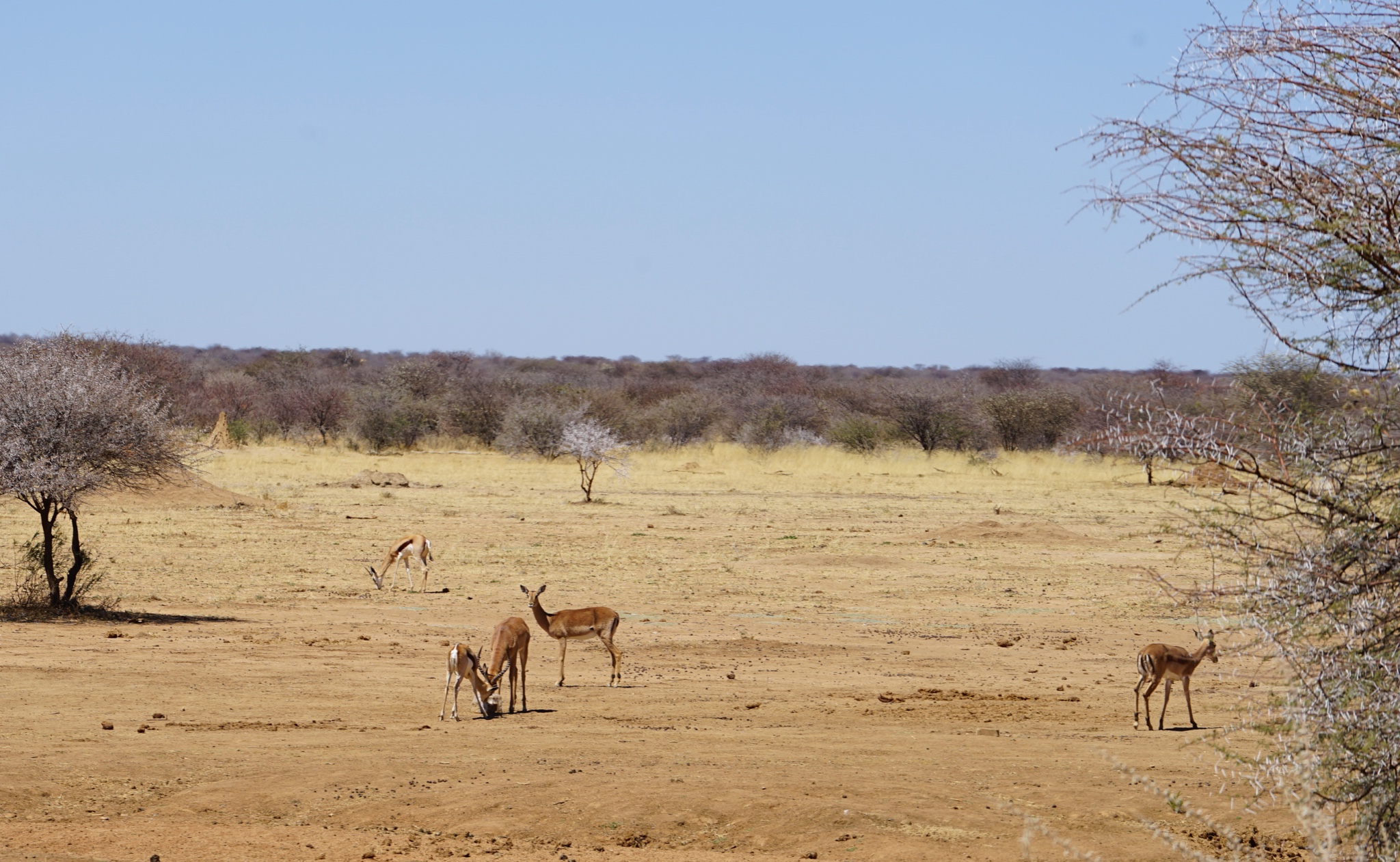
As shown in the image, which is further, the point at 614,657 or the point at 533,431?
the point at 533,431

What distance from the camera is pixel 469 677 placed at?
10.8 metres

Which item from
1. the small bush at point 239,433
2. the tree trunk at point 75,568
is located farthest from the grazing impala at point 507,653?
the small bush at point 239,433

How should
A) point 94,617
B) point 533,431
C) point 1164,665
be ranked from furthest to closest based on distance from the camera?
point 533,431 → point 94,617 → point 1164,665

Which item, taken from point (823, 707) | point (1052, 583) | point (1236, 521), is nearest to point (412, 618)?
point (823, 707)

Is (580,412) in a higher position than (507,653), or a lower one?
higher

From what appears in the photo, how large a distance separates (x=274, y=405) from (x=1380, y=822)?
57311 mm

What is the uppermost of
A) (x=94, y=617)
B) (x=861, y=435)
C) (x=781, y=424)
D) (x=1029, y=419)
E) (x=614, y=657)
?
(x=1029, y=419)

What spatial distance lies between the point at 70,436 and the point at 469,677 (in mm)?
7557

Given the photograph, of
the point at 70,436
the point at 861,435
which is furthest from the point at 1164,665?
the point at 861,435

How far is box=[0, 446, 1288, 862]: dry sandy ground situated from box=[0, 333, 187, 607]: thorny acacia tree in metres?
1.56

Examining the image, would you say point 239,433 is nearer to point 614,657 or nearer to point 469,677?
point 614,657

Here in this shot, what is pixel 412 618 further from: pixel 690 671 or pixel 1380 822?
pixel 1380 822

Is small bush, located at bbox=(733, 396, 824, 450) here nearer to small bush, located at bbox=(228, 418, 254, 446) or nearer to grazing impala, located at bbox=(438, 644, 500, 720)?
small bush, located at bbox=(228, 418, 254, 446)

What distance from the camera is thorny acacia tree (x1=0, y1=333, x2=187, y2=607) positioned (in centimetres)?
1555
